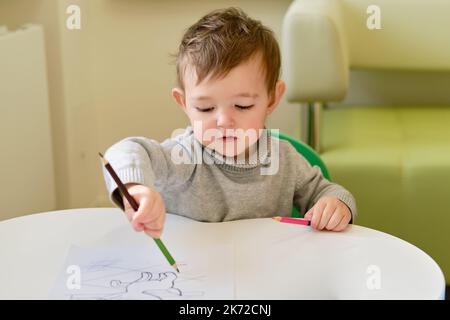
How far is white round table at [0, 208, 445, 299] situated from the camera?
820 mm

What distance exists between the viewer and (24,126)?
181cm

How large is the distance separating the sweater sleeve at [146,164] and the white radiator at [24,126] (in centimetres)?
72

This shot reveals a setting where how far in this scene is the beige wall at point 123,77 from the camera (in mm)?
2251

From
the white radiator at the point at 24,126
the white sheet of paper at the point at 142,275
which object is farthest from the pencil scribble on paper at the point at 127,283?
the white radiator at the point at 24,126

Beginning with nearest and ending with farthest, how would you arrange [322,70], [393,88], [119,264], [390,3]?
[119,264]
[322,70]
[390,3]
[393,88]

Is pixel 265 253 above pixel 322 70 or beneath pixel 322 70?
beneath

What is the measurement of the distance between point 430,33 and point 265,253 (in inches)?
52.2

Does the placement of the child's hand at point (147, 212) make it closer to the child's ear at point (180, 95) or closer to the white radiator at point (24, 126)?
the child's ear at point (180, 95)

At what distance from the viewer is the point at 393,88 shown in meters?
2.31

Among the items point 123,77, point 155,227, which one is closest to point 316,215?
point 155,227

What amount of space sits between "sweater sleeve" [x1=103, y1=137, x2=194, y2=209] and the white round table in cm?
7

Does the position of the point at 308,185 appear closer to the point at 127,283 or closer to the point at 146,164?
the point at 146,164

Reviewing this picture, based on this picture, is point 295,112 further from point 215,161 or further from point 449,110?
point 215,161
